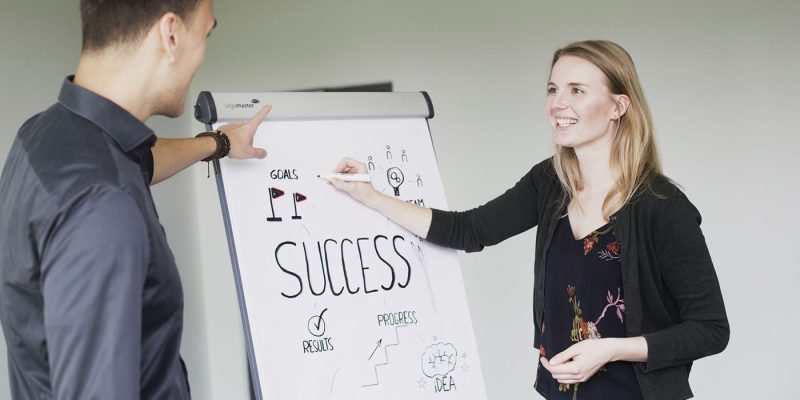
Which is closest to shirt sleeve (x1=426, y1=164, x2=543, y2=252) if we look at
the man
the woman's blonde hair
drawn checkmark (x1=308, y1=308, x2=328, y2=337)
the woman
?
the woman

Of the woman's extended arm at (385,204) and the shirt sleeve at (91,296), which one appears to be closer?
the shirt sleeve at (91,296)

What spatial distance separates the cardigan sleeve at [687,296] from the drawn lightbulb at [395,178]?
0.72 metres

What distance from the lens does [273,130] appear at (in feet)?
6.82

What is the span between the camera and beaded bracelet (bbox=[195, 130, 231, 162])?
1.93m

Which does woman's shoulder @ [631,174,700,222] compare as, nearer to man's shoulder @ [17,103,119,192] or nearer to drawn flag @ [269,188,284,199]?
drawn flag @ [269,188,284,199]

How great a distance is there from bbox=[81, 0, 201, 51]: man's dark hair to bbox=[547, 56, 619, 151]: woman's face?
102 centimetres

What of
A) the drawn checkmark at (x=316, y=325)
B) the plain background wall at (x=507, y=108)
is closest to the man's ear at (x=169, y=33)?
the drawn checkmark at (x=316, y=325)

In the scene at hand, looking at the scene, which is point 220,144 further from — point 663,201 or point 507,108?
point 507,108

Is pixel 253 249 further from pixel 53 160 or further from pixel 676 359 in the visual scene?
pixel 676 359

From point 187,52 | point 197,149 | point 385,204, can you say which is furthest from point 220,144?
point 187,52

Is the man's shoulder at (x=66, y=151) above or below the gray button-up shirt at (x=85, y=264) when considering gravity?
above

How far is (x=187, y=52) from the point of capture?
1.30 m

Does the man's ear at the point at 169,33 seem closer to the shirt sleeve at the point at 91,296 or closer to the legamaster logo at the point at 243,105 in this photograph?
the shirt sleeve at the point at 91,296

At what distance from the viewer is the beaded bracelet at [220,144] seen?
193 cm
